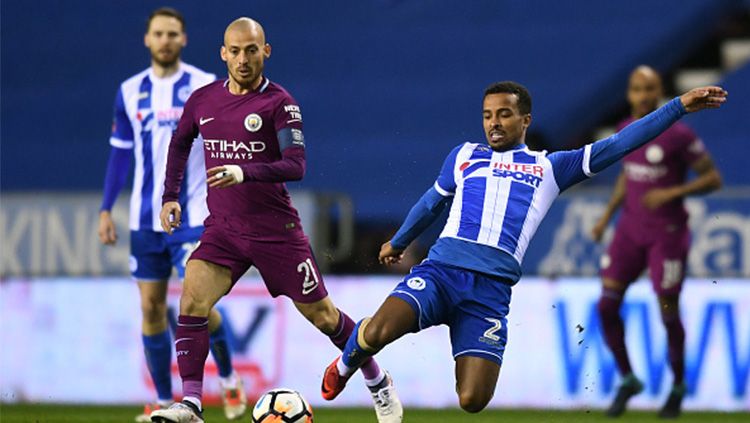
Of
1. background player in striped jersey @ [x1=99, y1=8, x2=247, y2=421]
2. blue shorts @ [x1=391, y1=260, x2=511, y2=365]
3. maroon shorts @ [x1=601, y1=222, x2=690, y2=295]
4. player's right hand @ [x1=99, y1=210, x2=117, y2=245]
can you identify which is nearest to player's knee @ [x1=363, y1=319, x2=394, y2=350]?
blue shorts @ [x1=391, y1=260, x2=511, y2=365]

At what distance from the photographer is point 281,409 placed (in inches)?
265

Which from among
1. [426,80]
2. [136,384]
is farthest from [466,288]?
[426,80]

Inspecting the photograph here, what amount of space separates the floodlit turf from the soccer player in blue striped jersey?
6.85ft

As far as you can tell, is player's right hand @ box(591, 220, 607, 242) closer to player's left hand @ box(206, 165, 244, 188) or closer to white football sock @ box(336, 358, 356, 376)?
white football sock @ box(336, 358, 356, 376)

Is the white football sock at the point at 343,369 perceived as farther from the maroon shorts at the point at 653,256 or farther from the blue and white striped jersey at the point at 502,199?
the maroon shorts at the point at 653,256

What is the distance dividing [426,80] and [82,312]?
5178 millimetres

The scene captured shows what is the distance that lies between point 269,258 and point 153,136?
170 cm

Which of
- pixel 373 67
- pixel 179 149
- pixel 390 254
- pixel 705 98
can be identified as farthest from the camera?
pixel 373 67

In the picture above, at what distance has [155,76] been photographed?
8555 mm

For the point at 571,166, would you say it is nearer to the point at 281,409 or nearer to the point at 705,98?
the point at 705,98

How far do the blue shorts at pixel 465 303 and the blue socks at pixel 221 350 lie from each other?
1926 millimetres

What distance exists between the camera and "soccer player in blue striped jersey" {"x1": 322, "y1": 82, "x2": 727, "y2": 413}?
21.7 ft

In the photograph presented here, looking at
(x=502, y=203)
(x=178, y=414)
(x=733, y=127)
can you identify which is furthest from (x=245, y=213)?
(x=733, y=127)

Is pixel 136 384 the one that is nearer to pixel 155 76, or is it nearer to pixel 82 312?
pixel 82 312
